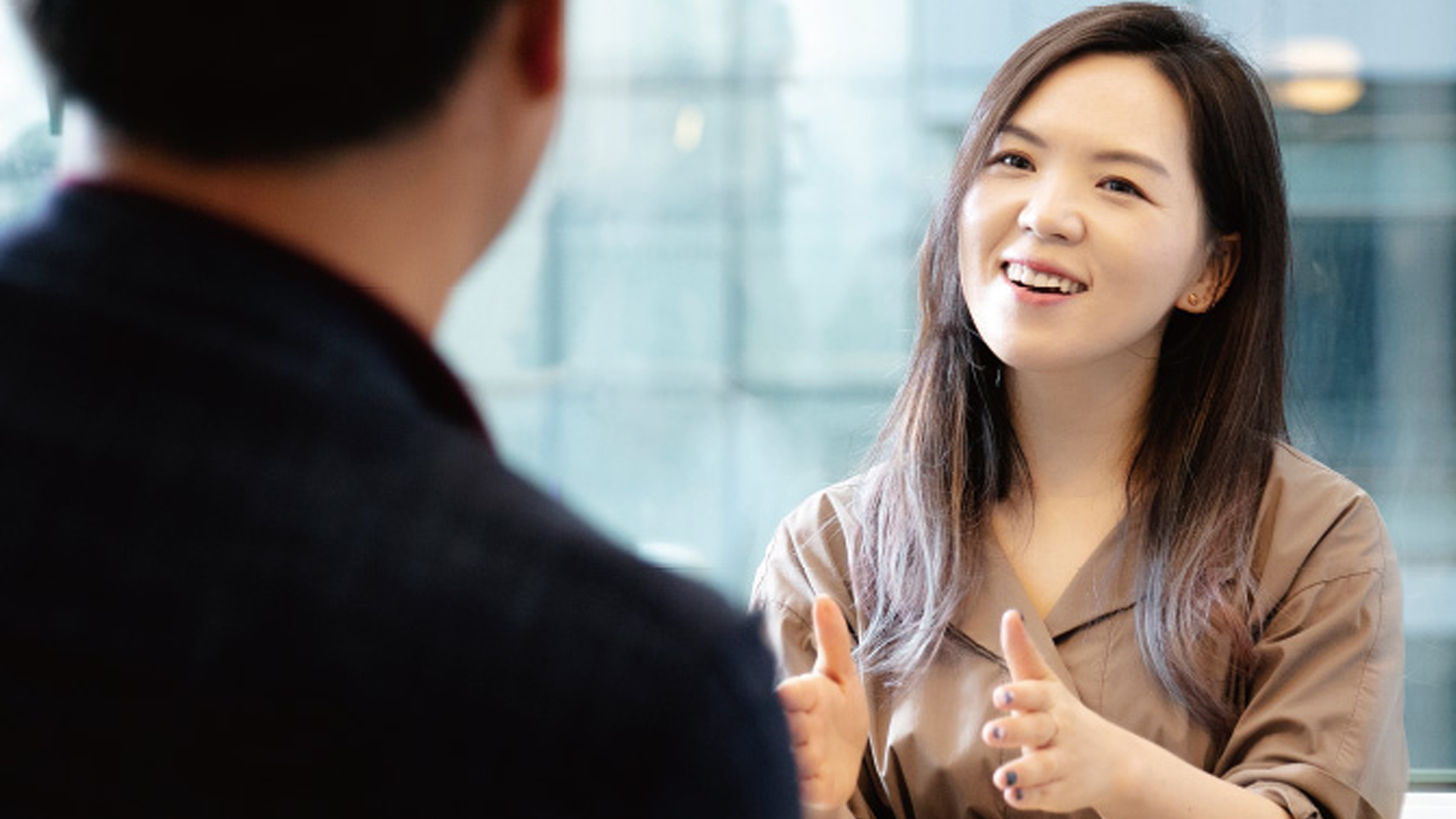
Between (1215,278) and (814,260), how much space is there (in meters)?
0.89

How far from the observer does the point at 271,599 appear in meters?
0.40

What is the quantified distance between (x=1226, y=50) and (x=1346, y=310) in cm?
84

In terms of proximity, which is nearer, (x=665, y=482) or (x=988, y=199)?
(x=988, y=199)

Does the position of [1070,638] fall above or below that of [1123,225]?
below

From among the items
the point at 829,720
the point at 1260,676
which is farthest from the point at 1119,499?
the point at 829,720

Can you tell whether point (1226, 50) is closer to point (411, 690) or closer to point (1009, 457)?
point (1009, 457)

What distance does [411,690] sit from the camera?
1.32 feet

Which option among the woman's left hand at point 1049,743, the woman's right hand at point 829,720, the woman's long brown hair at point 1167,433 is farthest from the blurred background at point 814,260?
the woman's right hand at point 829,720

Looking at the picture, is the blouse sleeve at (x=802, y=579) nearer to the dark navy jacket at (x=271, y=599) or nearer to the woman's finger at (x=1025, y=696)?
the woman's finger at (x=1025, y=696)

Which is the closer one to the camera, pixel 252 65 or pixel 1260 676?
pixel 252 65

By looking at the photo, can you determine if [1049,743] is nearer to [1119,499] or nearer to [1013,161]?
[1119,499]

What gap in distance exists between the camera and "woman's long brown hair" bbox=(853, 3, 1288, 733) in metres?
1.48

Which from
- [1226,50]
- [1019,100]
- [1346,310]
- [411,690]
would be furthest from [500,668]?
[1346,310]

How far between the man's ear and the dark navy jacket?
0.35 feet
